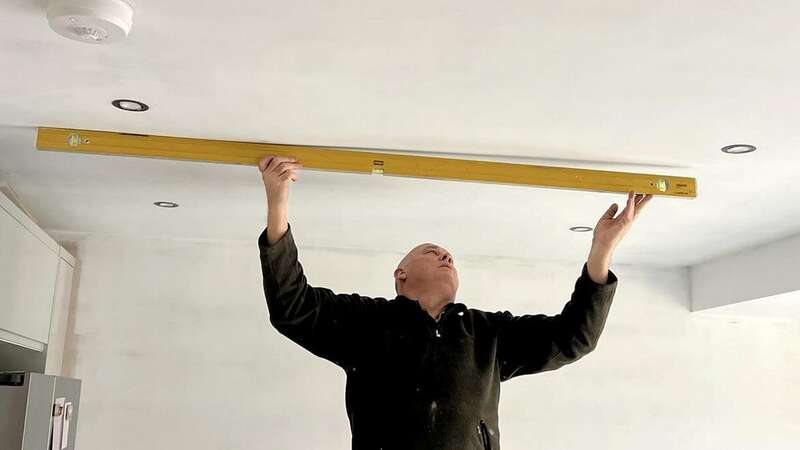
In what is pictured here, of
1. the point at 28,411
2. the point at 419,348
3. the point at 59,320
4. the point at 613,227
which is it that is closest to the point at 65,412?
the point at 28,411

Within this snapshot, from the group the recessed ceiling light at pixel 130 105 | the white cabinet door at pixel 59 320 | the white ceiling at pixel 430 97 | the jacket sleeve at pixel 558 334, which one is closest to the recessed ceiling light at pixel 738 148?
the white ceiling at pixel 430 97

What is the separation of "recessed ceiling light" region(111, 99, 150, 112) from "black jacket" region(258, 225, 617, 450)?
498mm

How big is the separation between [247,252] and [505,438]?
1561mm

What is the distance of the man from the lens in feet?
7.72

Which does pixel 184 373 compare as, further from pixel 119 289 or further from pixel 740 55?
pixel 740 55

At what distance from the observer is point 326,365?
4.14 meters

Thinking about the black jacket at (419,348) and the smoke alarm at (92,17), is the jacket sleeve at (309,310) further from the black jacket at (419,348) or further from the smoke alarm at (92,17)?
the smoke alarm at (92,17)

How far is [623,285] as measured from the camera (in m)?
4.54

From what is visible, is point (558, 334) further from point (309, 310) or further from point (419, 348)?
point (309, 310)

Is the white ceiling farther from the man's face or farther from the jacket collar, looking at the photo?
the jacket collar

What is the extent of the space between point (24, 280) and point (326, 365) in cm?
149

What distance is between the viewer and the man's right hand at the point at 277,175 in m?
2.36

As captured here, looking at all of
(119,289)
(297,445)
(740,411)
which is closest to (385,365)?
(297,445)

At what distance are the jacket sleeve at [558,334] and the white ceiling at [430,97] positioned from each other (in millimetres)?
449
